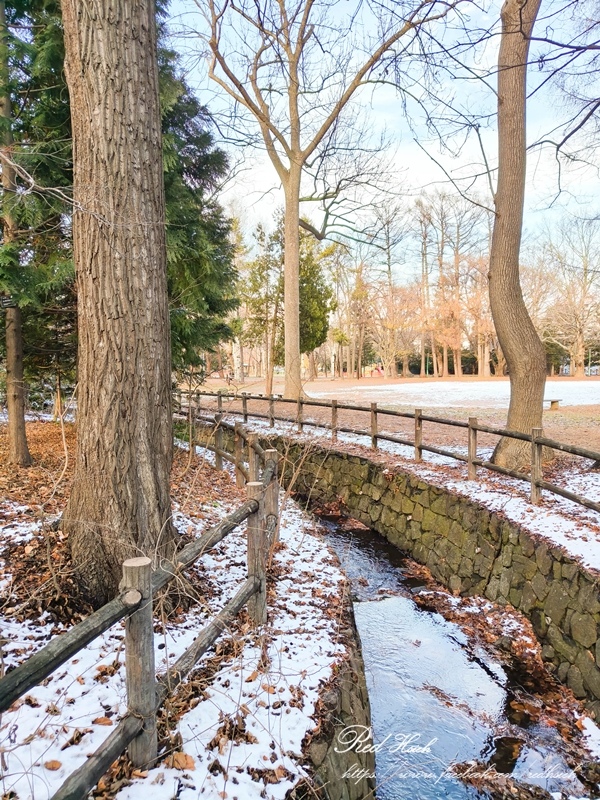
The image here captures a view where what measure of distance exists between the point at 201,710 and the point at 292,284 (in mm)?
14057

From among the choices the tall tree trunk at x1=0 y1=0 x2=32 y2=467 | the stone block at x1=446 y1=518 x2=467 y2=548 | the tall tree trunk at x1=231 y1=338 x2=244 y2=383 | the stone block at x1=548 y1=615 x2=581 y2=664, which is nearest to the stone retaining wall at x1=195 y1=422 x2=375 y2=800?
the stone block at x1=548 y1=615 x2=581 y2=664

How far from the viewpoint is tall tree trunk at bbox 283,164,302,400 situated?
15.2 meters

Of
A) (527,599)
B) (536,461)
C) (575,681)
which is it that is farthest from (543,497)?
(575,681)

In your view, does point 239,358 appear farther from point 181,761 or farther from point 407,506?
point 181,761

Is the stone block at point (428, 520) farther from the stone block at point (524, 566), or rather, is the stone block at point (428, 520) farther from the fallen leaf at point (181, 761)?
the fallen leaf at point (181, 761)

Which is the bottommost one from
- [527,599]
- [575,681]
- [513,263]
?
[575,681]

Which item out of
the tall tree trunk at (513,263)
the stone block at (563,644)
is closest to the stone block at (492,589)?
the stone block at (563,644)

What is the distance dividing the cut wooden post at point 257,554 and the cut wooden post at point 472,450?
168 inches

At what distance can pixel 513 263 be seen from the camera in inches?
293

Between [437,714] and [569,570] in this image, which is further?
[569,570]

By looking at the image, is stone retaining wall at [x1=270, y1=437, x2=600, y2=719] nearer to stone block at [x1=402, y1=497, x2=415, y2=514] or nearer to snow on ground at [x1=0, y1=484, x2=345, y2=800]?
stone block at [x1=402, y1=497, x2=415, y2=514]

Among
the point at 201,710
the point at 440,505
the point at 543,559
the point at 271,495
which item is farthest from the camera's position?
the point at 440,505

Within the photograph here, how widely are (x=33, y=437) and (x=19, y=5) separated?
24.8 ft

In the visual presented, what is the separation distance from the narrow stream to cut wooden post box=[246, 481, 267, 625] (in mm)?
1275
